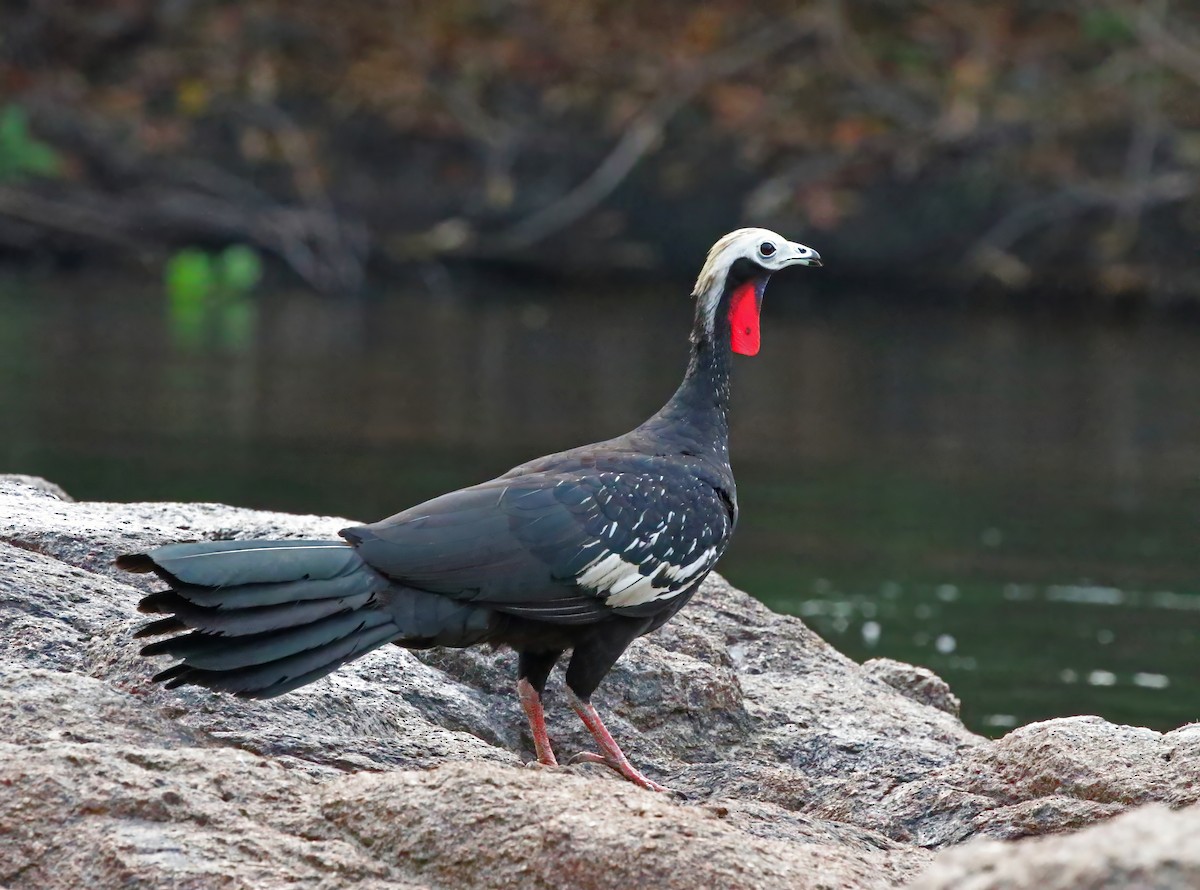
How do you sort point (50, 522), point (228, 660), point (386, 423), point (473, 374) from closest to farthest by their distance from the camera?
point (228, 660), point (50, 522), point (386, 423), point (473, 374)

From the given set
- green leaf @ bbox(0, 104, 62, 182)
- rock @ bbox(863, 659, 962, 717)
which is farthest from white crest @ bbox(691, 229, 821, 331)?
green leaf @ bbox(0, 104, 62, 182)

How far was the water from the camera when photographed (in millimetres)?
11031

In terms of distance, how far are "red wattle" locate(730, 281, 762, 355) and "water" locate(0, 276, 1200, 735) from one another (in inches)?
117

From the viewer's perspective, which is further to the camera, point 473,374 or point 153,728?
point 473,374

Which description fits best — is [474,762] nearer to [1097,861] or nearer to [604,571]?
[604,571]

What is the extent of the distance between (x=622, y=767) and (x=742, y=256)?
186 cm

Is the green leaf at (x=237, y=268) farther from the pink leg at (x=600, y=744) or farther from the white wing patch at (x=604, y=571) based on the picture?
the white wing patch at (x=604, y=571)

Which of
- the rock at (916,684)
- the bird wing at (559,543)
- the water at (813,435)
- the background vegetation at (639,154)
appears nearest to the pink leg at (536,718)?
the bird wing at (559,543)

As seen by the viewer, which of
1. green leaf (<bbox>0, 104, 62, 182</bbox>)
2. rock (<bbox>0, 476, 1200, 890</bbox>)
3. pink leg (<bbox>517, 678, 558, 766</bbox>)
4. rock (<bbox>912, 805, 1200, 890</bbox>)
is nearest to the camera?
rock (<bbox>912, 805, 1200, 890</bbox>)

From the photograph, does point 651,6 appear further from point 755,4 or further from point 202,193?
point 202,193

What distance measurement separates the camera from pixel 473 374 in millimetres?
19984

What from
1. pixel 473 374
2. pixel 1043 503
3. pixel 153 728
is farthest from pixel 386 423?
pixel 153 728

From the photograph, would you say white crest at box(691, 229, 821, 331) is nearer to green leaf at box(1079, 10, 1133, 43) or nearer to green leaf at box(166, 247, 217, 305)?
green leaf at box(166, 247, 217, 305)

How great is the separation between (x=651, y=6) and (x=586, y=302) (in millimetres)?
6540
